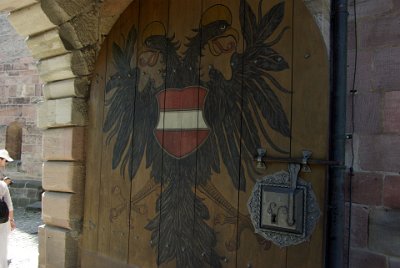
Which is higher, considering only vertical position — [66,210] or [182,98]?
[182,98]

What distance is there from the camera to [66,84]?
10.3 ft

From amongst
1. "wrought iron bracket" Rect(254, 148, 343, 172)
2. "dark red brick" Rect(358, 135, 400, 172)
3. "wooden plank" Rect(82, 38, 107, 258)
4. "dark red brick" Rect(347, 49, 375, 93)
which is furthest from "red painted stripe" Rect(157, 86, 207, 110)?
"dark red brick" Rect(358, 135, 400, 172)

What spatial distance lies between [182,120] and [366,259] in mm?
1170

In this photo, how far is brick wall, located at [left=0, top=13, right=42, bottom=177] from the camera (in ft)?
32.7

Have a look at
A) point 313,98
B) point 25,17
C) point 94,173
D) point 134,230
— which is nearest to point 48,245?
point 94,173

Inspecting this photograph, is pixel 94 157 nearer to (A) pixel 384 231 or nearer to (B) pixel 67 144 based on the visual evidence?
(B) pixel 67 144

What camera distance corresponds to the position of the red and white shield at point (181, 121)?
237cm

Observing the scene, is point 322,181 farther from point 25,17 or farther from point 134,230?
point 25,17

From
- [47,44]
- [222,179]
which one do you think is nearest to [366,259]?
[222,179]

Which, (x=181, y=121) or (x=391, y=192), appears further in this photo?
(x=181, y=121)

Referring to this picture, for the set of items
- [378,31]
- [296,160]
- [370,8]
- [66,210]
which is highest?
[370,8]

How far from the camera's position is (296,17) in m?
2.00

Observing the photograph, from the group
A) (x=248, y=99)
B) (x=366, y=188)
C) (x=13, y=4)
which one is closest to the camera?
(x=366, y=188)

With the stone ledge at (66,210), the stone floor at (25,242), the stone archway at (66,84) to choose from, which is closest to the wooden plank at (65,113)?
the stone archway at (66,84)
